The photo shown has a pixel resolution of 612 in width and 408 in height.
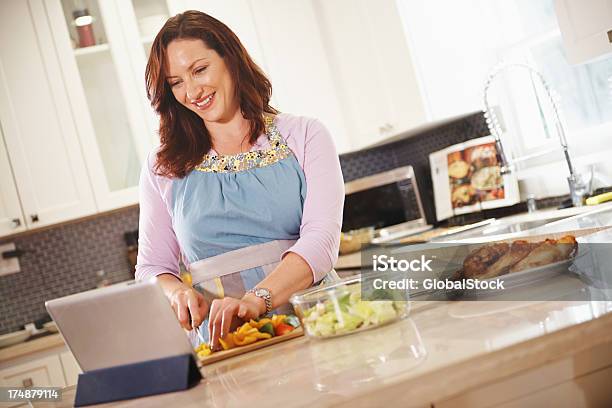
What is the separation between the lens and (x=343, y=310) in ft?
4.03

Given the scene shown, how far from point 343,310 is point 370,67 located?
2412 mm

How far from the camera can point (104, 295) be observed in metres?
1.17

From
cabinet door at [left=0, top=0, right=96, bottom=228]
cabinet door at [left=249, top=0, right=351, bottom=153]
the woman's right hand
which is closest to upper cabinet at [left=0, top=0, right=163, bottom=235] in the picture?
cabinet door at [left=0, top=0, right=96, bottom=228]

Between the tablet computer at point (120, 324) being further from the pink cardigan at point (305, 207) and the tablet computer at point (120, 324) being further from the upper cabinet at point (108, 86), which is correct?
the upper cabinet at point (108, 86)

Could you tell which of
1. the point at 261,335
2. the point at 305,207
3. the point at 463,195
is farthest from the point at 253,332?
the point at 463,195

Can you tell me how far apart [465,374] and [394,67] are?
2.59m

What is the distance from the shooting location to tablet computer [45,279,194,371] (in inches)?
45.5

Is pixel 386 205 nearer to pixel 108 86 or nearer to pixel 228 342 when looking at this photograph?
pixel 108 86

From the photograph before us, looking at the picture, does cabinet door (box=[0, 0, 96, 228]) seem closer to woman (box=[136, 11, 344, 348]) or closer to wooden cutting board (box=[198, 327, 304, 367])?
woman (box=[136, 11, 344, 348])

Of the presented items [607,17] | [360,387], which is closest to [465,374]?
[360,387]

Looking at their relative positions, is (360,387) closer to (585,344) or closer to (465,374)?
(465,374)

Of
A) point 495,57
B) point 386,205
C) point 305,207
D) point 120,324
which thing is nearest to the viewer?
point 120,324

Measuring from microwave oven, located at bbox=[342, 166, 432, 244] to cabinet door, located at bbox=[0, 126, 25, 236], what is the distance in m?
1.62

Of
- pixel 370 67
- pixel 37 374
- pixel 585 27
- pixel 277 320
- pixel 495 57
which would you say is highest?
pixel 370 67
